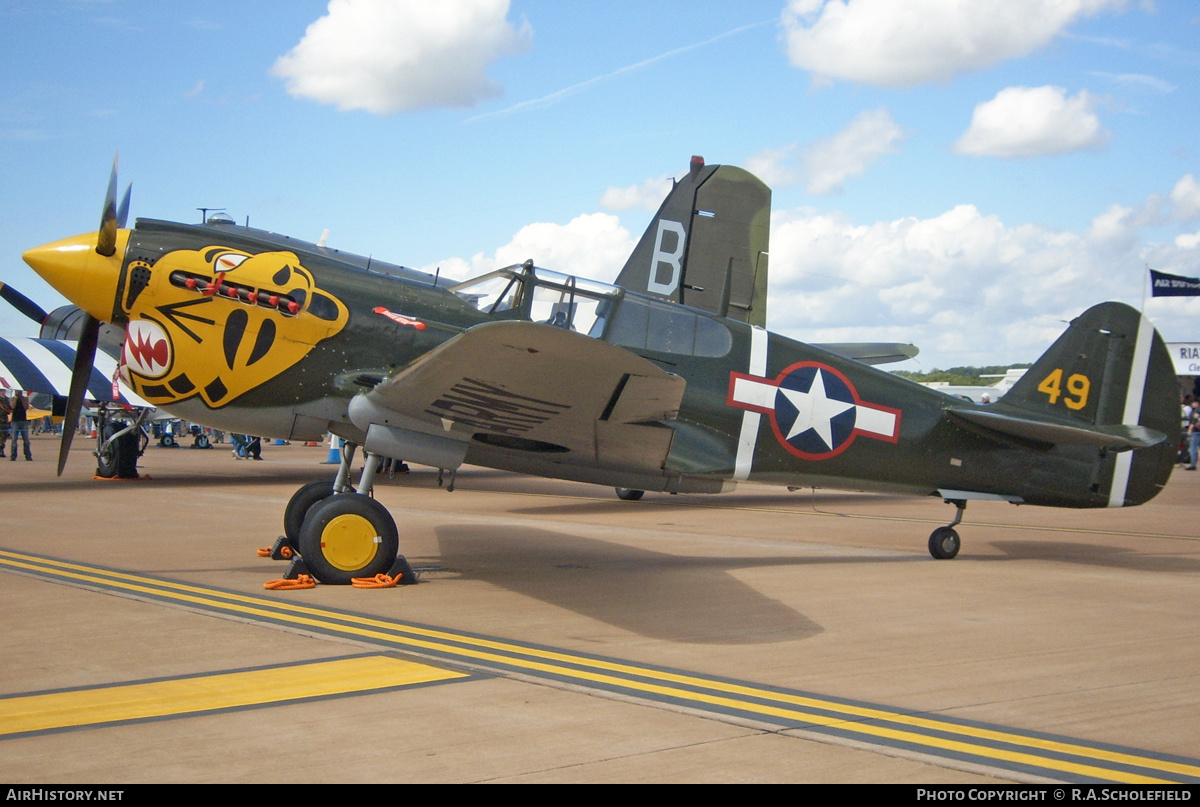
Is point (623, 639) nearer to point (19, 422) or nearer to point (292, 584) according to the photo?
point (292, 584)

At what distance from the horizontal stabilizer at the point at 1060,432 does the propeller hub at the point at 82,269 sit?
23.8 ft

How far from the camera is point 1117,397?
9.59 m

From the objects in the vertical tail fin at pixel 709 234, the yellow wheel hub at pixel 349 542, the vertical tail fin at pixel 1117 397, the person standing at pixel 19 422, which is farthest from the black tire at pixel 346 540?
the person standing at pixel 19 422

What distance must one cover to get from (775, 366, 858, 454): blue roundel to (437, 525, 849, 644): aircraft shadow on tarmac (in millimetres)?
1359

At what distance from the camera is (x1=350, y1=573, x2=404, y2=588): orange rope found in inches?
287

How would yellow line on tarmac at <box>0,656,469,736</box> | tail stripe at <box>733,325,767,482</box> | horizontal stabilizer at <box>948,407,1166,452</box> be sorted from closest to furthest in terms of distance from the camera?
1. yellow line on tarmac at <box>0,656,469,736</box>
2. tail stripe at <box>733,325,767,482</box>
3. horizontal stabilizer at <box>948,407,1166,452</box>

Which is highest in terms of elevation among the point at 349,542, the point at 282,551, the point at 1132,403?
the point at 1132,403

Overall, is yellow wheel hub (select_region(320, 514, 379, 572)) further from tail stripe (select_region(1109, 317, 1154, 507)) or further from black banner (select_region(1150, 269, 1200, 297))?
black banner (select_region(1150, 269, 1200, 297))

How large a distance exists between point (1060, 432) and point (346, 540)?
20.9 feet

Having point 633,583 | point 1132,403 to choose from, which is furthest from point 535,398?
point 1132,403

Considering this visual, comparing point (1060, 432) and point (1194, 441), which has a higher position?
point (1194, 441)

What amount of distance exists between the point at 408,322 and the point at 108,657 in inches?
135

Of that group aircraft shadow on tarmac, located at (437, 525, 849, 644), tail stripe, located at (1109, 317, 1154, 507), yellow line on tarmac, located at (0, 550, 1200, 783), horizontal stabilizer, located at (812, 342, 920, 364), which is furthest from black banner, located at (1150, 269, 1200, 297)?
yellow line on tarmac, located at (0, 550, 1200, 783)

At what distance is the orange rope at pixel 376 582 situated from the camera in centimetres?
729
